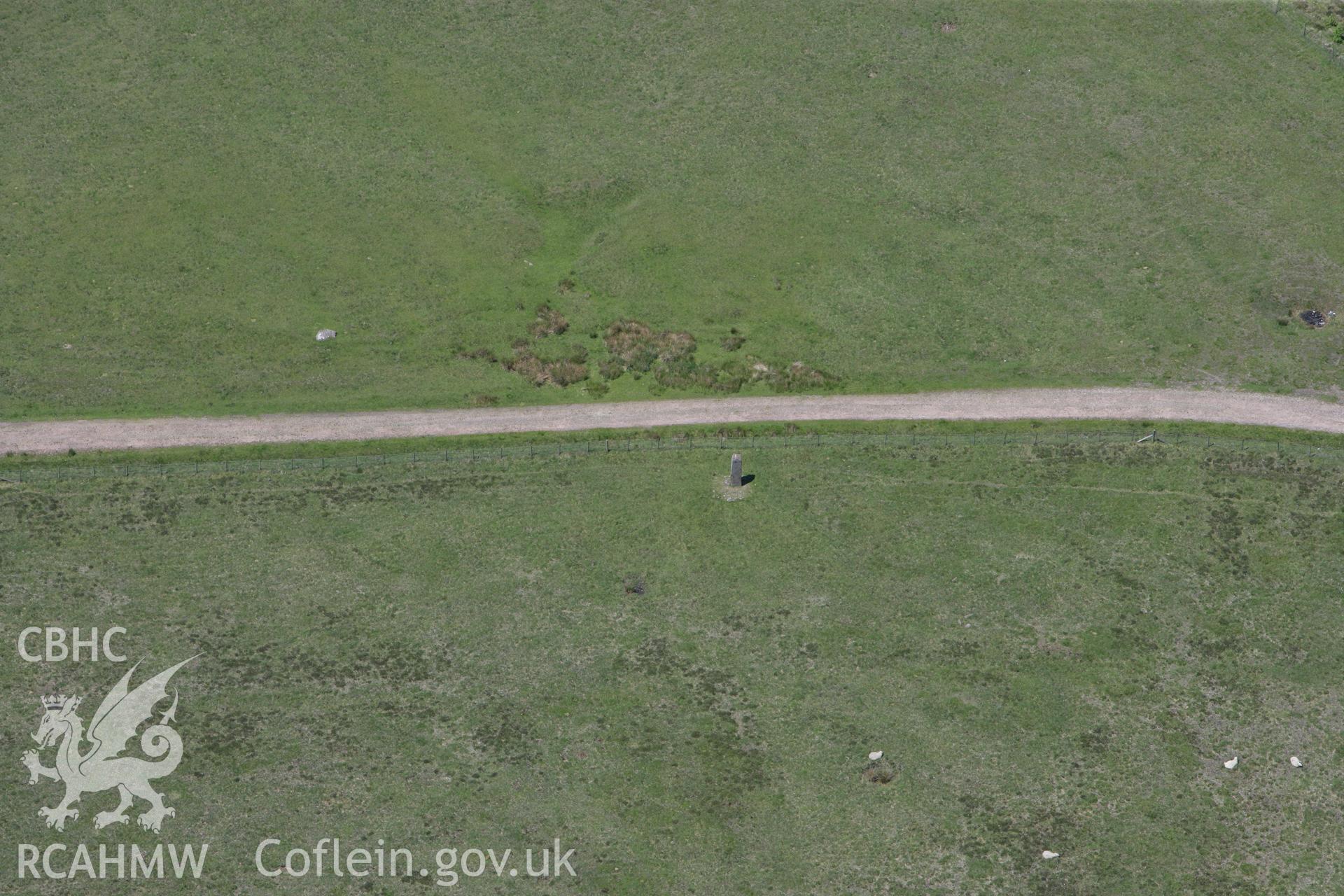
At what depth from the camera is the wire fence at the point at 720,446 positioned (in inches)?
4203

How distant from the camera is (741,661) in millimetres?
94688

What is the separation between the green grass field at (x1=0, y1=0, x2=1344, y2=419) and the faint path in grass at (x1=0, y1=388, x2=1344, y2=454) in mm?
1717

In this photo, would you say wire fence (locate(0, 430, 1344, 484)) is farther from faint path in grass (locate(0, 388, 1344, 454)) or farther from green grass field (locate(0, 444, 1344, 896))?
faint path in grass (locate(0, 388, 1344, 454))

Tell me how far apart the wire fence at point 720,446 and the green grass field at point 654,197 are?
572 cm

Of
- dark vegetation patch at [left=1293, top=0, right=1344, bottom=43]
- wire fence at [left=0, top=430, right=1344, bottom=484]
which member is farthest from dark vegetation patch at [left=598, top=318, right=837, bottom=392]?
dark vegetation patch at [left=1293, top=0, right=1344, bottom=43]

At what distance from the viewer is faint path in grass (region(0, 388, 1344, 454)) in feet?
357

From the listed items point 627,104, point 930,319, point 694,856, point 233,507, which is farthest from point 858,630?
point 627,104

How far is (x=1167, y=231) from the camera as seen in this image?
127 m

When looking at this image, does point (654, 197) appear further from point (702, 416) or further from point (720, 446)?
point (720, 446)

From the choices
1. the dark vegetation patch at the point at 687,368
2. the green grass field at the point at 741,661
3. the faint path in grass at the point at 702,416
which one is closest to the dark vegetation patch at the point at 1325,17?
the faint path in grass at the point at 702,416

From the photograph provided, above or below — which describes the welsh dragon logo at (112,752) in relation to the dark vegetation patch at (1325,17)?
below

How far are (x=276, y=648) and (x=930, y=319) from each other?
51.5 m

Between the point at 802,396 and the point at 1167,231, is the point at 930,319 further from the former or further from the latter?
the point at 1167,231

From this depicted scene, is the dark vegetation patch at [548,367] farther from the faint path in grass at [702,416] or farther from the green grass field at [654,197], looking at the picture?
the faint path in grass at [702,416]
